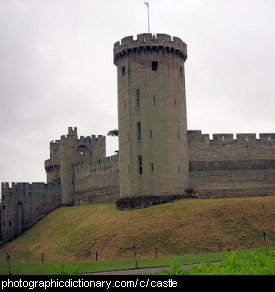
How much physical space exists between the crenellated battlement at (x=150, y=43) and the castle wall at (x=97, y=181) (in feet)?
40.3

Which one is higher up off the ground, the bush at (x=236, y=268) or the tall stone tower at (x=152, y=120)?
the tall stone tower at (x=152, y=120)

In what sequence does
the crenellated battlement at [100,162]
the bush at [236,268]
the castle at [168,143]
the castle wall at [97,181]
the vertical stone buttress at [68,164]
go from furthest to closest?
the vertical stone buttress at [68,164]
the crenellated battlement at [100,162]
the castle wall at [97,181]
the castle at [168,143]
the bush at [236,268]

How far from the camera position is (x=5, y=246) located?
60.7m

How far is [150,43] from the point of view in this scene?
44.9 metres

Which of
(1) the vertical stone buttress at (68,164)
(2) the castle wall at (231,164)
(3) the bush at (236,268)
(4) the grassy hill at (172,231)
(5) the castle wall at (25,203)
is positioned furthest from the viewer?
(5) the castle wall at (25,203)

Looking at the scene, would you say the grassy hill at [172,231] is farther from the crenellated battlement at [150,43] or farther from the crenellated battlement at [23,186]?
the crenellated battlement at [23,186]

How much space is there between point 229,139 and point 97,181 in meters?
16.5

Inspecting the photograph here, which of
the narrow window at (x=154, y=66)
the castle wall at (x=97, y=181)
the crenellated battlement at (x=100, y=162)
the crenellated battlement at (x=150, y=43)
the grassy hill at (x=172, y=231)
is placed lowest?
the grassy hill at (x=172, y=231)

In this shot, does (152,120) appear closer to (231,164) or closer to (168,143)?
(168,143)

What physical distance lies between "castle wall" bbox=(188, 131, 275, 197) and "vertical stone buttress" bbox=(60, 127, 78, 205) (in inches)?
858

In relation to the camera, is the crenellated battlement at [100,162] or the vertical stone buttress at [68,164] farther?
the vertical stone buttress at [68,164]

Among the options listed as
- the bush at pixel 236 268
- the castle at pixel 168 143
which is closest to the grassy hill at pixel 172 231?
the castle at pixel 168 143

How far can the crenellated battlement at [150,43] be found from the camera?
44.9 m
